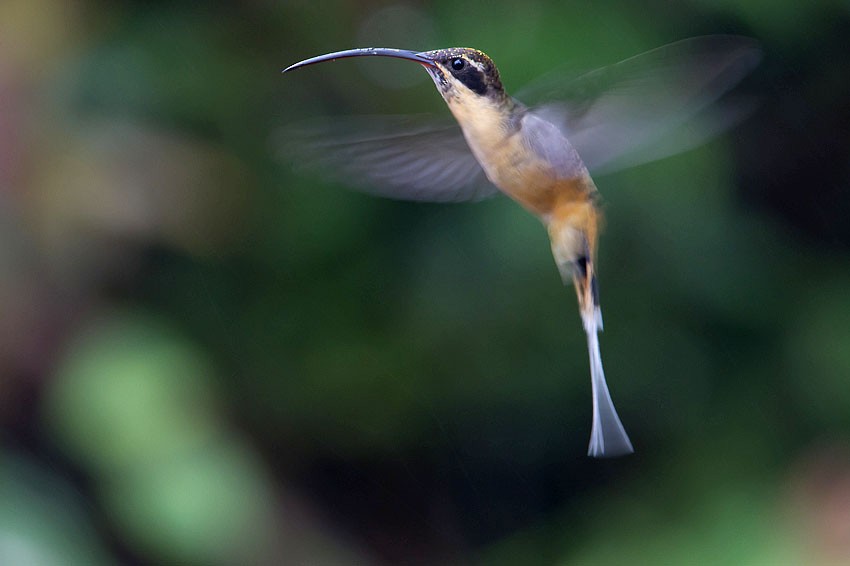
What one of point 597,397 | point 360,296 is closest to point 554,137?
point 597,397

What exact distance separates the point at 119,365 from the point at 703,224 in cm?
106

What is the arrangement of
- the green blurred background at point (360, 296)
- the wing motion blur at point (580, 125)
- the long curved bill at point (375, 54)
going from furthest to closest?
the green blurred background at point (360, 296)
the wing motion blur at point (580, 125)
the long curved bill at point (375, 54)

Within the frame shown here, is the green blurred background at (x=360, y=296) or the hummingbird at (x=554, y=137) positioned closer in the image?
the hummingbird at (x=554, y=137)

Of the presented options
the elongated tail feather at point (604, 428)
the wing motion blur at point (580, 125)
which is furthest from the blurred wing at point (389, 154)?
the elongated tail feather at point (604, 428)

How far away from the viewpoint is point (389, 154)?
0.57 m

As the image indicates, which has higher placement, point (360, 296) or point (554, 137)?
point (554, 137)

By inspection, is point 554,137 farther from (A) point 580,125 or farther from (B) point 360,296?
(B) point 360,296

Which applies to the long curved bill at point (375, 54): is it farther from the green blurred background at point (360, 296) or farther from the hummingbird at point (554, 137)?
the green blurred background at point (360, 296)

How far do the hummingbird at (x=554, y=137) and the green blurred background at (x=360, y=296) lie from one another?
3.10 ft

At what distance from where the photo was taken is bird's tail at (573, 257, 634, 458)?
447mm

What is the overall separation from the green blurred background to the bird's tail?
94 centimetres

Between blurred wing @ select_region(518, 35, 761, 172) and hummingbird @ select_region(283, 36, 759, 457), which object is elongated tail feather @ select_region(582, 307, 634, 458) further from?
blurred wing @ select_region(518, 35, 761, 172)

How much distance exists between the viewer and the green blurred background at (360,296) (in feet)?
5.33

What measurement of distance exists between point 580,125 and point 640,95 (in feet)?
0.13
